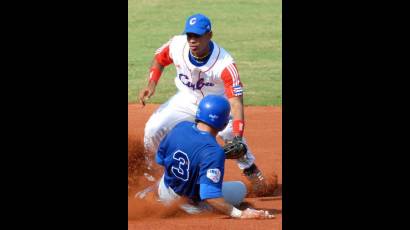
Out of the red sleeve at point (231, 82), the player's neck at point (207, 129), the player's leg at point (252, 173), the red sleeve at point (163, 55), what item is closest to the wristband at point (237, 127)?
the red sleeve at point (231, 82)

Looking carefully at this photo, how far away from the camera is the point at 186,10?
867 inches

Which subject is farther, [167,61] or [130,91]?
[130,91]

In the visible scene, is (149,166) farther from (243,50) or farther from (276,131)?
(243,50)

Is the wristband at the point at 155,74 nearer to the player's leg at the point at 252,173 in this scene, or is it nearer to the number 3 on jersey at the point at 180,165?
the player's leg at the point at 252,173

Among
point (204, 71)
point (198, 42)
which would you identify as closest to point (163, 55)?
point (204, 71)

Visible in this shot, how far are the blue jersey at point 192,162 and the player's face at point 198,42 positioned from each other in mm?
1437

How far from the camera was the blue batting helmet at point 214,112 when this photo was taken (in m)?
6.95

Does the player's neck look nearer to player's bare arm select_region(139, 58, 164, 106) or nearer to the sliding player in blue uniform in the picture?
the sliding player in blue uniform

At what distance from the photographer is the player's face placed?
27.6 ft

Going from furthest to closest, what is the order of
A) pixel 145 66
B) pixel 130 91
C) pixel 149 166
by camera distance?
pixel 145 66
pixel 130 91
pixel 149 166

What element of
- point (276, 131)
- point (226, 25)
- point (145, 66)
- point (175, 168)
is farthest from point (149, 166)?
point (226, 25)

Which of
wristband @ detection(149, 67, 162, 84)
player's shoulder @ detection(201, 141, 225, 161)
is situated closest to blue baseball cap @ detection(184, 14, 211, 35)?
wristband @ detection(149, 67, 162, 84)

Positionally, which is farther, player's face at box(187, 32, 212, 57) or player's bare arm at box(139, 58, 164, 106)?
player's bare arm at box(139, 58, 164, 106)

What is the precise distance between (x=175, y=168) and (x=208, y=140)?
45 cm
